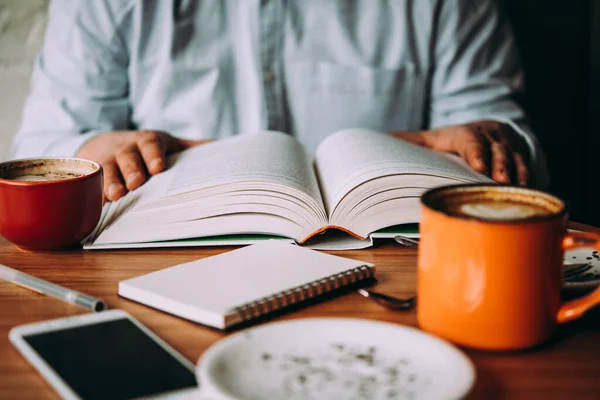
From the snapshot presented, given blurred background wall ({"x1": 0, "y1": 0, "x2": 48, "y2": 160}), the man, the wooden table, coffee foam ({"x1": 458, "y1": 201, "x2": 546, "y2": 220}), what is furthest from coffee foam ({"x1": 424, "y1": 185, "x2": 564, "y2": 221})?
blurred background wall ({"x1": 0, "y1": 0, "x2": 48, "y2": 160})

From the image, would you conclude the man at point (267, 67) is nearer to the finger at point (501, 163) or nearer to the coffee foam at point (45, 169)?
the finger at point (501, 163)

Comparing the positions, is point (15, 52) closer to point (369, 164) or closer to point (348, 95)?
point (348, 95)

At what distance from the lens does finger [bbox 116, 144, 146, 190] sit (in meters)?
0.94

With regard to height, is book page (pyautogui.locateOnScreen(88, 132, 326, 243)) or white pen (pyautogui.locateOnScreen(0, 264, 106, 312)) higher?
book page (pyautogui.locateOnScreen(88, 132, 326, 243))

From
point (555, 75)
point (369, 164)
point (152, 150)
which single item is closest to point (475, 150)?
point (369, 164)

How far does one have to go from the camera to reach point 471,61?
1598 mm

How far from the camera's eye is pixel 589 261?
671 mm

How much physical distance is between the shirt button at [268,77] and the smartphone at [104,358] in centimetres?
106

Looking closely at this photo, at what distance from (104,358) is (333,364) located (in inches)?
6.4

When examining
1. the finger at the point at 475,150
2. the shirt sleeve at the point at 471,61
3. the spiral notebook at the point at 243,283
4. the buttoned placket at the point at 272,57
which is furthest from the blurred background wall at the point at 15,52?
the spiral notebook at the point at 243,283

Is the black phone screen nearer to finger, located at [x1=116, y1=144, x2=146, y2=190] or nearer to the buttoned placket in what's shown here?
finger, located at [x1=116, y1=144, x2=146, y2=190]

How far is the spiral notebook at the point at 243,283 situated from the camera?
0.56 meters

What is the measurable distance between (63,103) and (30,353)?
1.10m

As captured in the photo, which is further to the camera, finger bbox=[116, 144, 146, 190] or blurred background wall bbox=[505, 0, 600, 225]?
blurred background wall bbox=[505, 0, 600, 225]
